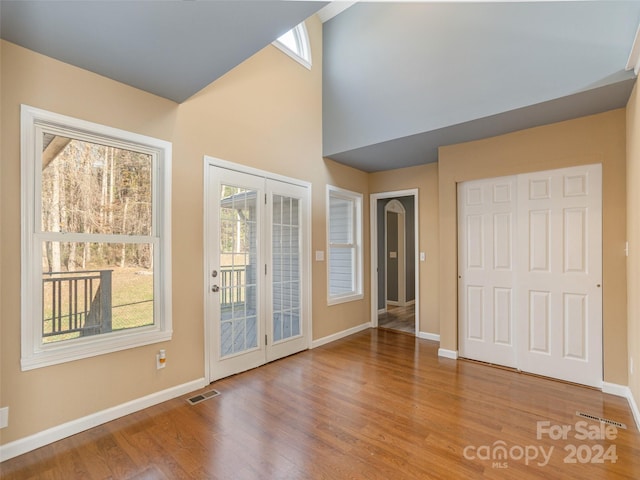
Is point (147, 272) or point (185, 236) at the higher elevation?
point (185, 236)

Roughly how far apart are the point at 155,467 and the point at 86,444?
2.04 ft

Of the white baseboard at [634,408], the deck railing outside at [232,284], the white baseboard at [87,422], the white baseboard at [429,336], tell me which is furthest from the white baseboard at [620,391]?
the white baseboard at [87,422]

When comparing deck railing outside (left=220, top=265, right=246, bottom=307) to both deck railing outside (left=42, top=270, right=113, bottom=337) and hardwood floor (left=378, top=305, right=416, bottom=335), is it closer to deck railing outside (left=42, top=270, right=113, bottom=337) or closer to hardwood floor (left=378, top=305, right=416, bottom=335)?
deck railing outside (left=42, top=270, right=113, bottom=337)

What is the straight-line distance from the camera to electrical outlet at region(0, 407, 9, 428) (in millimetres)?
1914

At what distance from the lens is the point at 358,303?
498 cm

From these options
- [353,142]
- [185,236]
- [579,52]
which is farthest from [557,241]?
[185,236]

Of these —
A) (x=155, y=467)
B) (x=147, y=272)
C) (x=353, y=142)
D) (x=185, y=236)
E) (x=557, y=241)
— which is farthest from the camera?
(x=353, y=142)

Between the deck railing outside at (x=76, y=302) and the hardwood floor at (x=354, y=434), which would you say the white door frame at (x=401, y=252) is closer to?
the hardwood floor at (x=354, y=434)

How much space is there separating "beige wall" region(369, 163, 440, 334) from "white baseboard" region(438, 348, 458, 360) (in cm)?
68

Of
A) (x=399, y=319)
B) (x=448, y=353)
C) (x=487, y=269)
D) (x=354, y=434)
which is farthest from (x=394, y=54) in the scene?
(x=399, y=319)

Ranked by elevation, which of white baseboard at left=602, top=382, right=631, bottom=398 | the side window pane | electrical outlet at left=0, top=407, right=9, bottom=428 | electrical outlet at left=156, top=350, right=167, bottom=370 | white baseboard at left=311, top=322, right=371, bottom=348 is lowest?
white baseboard at left=311, top=322, right=371, bottom=348

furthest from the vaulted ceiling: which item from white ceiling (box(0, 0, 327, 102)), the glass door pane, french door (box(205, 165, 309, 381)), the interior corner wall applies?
the glass door pane

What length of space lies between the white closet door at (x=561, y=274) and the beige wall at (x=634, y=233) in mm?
257

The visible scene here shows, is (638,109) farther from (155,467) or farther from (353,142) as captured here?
(155,467)
